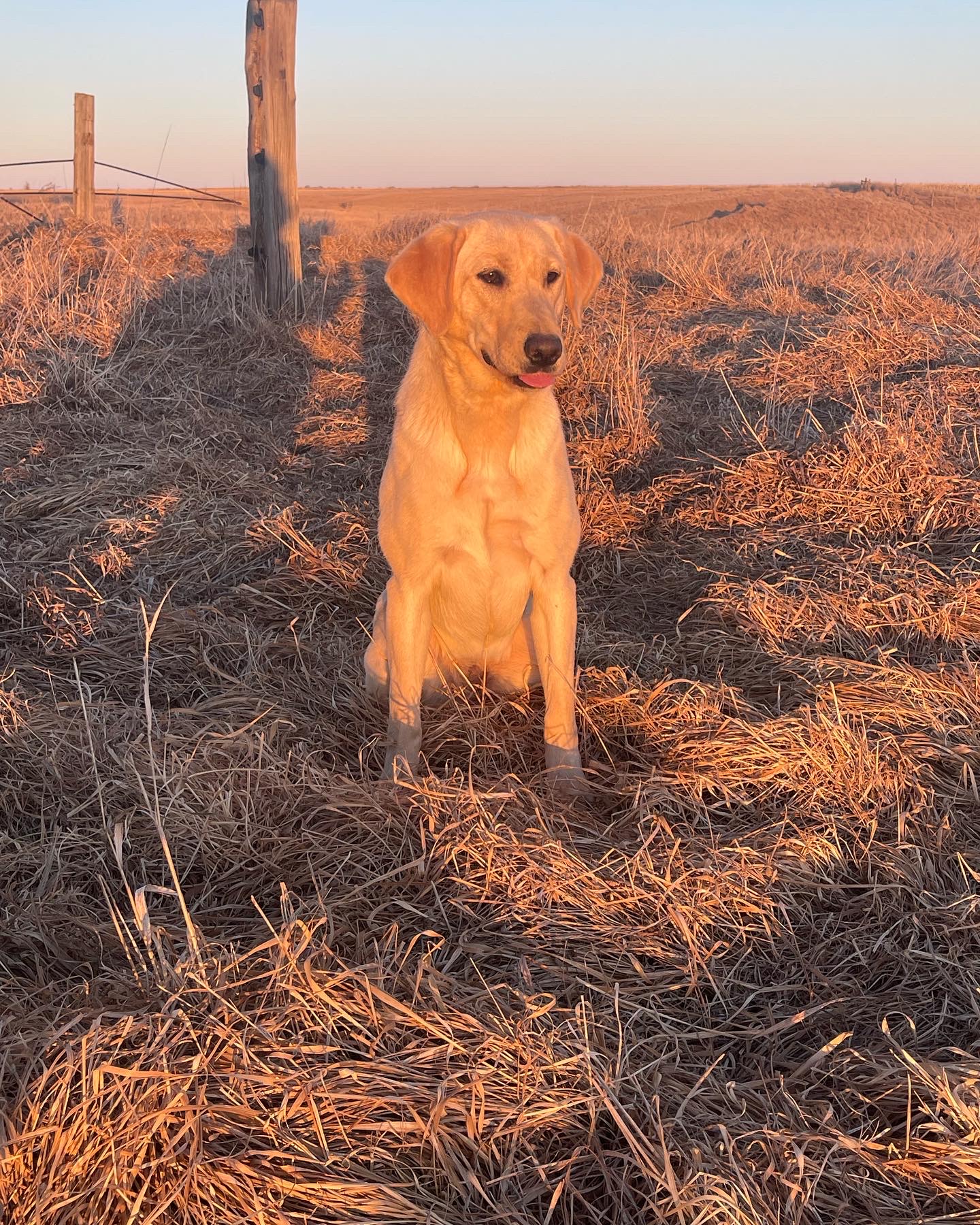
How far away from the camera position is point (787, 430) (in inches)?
178

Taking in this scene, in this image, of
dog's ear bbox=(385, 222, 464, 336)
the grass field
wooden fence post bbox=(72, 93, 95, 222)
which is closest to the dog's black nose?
dog's ear bbox=(385, 222, 464, 336)

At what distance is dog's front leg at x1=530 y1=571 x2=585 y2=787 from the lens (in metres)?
2.51

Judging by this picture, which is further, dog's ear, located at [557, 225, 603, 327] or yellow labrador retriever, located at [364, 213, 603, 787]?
dog's ear, located at [557, 225, 603, 327]

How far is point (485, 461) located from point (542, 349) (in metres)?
0.35

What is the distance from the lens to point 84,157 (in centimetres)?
929

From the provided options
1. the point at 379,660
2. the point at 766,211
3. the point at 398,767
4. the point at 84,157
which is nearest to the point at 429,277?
the point at 379,660

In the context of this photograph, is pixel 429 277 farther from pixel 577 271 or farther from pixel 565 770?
pixel 565 770

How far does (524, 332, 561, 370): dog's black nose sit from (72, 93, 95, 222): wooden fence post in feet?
28.7

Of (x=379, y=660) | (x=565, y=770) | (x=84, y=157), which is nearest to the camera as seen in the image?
(x=565, y=770)

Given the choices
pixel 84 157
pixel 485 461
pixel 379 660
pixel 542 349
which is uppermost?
pixel 84 157

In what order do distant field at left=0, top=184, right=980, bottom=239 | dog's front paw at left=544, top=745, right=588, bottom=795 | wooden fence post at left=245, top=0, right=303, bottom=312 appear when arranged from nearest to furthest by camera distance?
dog's front paw at left=544, top=745, right=588, bottom=795
wooden fence post at left=245, top=0, right=303, bottom=312
distant field at left=0, top=184, right=980, bottom=239

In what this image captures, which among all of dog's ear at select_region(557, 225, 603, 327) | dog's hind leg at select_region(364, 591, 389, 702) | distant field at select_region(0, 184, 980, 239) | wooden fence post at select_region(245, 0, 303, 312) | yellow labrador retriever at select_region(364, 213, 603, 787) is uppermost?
distant field at select_region(0, 184, 980, 239)

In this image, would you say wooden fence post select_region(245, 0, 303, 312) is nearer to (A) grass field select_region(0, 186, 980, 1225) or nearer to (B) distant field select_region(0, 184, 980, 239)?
(A) grass field select_region(0, 186, 980, 1225)

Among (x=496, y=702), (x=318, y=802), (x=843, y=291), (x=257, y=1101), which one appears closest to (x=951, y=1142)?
(x=257, y=1101)
